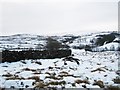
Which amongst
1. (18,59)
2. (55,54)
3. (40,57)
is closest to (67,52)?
(55,54)

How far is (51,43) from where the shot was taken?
55.3 m

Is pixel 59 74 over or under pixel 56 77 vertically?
under

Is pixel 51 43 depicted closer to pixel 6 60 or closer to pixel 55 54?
pixel 55 54

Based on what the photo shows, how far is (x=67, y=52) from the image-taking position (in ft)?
143

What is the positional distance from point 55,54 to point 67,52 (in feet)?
16.5

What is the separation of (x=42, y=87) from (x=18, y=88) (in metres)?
1.11

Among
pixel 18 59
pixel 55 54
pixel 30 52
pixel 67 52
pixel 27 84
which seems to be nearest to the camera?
pixel 27 84

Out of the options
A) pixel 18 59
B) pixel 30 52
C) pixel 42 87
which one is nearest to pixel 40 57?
pixel 30 52

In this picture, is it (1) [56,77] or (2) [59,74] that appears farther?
(2) [59,74]

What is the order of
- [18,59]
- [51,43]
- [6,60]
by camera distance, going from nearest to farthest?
1. [6,60]
2. [18,59]
3. [51,43]

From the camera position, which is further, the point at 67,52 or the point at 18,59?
the point at 67,52

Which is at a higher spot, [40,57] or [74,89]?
[74,89]

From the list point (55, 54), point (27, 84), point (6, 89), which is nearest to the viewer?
point (6, 89)

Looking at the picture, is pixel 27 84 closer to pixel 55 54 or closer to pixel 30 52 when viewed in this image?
pixel 30 52
